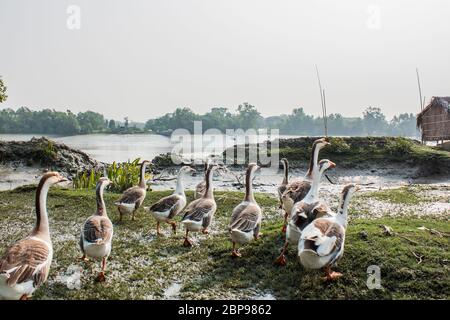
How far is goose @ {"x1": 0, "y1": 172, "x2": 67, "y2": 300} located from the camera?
548 centimetres

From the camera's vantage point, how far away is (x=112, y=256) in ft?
27.5

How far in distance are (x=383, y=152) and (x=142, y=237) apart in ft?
71.5

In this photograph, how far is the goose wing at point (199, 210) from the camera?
29.5ft

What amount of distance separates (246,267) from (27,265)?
3.88 meters

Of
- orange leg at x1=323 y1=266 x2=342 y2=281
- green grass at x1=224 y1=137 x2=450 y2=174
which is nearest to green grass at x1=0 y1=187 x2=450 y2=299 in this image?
orange leg at x1=323 y1=266 x2=342 y2=281

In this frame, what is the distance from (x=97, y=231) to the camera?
7305mm

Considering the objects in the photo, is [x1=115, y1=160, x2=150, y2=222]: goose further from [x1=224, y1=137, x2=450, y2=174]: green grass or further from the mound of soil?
[x1=224, y1=137, x2=450, y2=174]: green grass

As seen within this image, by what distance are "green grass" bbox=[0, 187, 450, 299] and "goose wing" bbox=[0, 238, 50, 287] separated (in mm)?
823

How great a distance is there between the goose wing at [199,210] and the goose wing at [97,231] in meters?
1.92

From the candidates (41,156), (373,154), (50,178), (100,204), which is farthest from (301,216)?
(373,154)

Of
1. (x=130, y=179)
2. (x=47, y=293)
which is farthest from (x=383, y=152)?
(x=47, y=293)

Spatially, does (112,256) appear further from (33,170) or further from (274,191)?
(33,170)

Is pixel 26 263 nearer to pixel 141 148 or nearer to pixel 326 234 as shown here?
pixel 326 234
